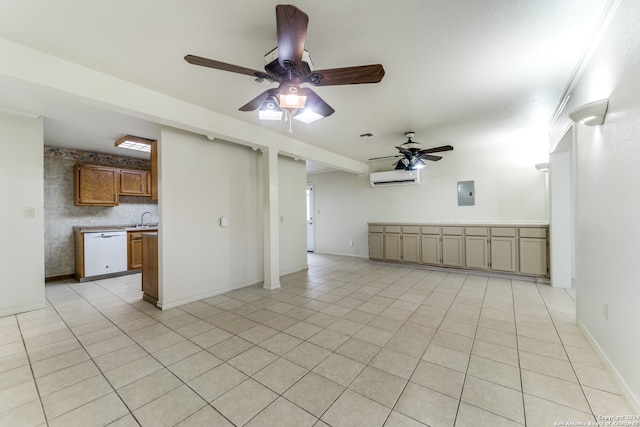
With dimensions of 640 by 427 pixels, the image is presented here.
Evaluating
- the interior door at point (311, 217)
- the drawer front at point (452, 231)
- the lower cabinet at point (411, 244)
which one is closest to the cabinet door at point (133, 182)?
the interior door at point (311, 217)

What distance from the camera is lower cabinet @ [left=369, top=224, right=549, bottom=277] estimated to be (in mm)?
4191

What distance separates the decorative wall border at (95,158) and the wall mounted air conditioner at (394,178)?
17.0 ft

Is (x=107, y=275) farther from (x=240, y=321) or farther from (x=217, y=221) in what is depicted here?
(x=240, y=321)

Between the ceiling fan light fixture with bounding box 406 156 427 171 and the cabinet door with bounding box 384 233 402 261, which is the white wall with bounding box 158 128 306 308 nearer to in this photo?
the ceiling fan light fixture with bounding box 406 156 427 171

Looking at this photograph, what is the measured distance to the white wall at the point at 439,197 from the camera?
4.68 metres

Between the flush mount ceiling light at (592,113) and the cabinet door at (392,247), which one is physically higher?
the flush mount ceiling light at (592,113)

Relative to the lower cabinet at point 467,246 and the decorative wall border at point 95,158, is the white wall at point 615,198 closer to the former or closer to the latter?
the lower cabinet at point 467,246

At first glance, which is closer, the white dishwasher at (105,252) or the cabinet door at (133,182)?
the white dishwasher at (105,252)

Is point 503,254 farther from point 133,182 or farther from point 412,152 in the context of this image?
point 133,182

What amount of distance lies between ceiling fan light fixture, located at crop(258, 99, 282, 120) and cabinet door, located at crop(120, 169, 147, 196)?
14.3 ft

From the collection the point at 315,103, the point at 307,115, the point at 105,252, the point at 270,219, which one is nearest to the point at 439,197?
the point at 270,219

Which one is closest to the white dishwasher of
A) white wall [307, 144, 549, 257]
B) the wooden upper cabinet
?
the wooden upper cabinet

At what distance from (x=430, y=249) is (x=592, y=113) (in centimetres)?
366

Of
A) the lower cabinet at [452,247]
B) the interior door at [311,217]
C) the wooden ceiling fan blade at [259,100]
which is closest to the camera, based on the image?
the wooden ceiling fan blade at [259,100]
